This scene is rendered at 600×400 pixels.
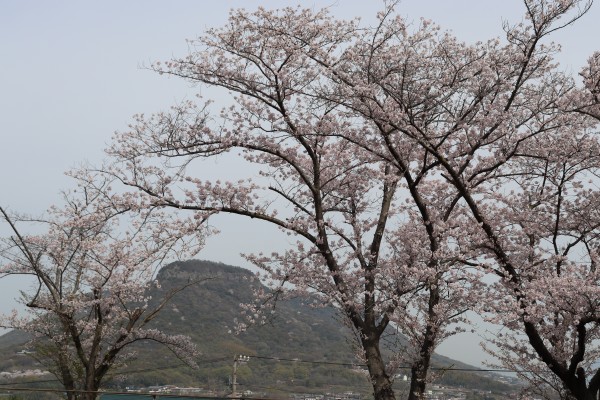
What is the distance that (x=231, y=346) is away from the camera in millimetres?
30500

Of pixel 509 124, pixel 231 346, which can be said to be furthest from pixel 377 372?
pixel 231 346

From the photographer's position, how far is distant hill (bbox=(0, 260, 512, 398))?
22.6 meters

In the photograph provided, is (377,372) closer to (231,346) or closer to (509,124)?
(509,124)

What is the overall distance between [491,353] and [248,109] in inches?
234

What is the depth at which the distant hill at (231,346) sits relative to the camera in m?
22.6

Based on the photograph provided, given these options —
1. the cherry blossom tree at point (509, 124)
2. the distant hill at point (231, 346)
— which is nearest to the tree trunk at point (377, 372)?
the cherry blossom tree at point (509, 124)

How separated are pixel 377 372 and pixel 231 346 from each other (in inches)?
867

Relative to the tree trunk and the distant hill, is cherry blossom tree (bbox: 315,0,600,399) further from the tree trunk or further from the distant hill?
the distant hill

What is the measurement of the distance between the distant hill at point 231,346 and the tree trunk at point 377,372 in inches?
325

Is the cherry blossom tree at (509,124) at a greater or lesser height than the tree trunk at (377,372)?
greater

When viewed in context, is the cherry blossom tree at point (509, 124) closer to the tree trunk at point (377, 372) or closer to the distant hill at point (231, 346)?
the tree trunk at point (377, 372)

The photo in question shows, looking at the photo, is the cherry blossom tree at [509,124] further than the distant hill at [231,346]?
No

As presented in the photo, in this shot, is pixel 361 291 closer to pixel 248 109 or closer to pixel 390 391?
pixel 390 391

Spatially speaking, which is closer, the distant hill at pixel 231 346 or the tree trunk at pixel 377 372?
the tree trunk at pixel 377 372
